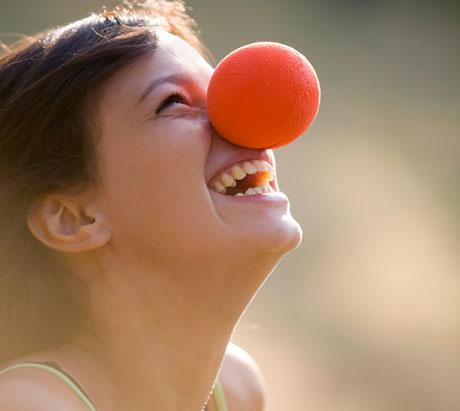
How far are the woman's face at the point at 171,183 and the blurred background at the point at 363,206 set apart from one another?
134 centimetres

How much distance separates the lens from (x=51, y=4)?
5.74 m

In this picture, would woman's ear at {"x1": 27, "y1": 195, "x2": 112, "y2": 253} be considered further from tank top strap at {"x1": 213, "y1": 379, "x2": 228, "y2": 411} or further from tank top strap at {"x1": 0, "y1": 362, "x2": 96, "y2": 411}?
tank top strap at {"x1": 213, "y1": 379, "x2": 228, "y2": 411}

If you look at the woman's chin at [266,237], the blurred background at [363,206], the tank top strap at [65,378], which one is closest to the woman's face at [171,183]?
the woman's chin at [266,237]

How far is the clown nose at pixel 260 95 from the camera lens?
166 cm

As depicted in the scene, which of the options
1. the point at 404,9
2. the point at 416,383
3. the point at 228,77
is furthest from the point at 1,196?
the point at 404,9

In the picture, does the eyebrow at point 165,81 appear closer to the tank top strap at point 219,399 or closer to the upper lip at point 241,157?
the upper lip at point 241,157

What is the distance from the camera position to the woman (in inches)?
64.8

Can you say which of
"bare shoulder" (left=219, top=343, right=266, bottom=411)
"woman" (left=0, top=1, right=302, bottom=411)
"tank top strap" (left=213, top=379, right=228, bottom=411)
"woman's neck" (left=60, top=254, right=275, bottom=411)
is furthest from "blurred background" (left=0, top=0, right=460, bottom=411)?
"woman's neck" (left=60, top=254, right=275, bottom=411)

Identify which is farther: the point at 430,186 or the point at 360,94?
the point at 360,94

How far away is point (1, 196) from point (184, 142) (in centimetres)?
37

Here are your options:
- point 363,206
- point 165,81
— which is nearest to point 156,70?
point 165,81

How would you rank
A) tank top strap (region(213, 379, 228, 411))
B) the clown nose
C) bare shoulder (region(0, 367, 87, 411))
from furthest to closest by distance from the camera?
Result: 1. tank top strap (region(213, 379, 228, 411))
2. the clown nose
3. bare shoulder (region(0, 367, 87, 411))

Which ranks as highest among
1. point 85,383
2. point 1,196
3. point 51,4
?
point 51,4

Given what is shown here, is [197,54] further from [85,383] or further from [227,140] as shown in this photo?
[85,383]
